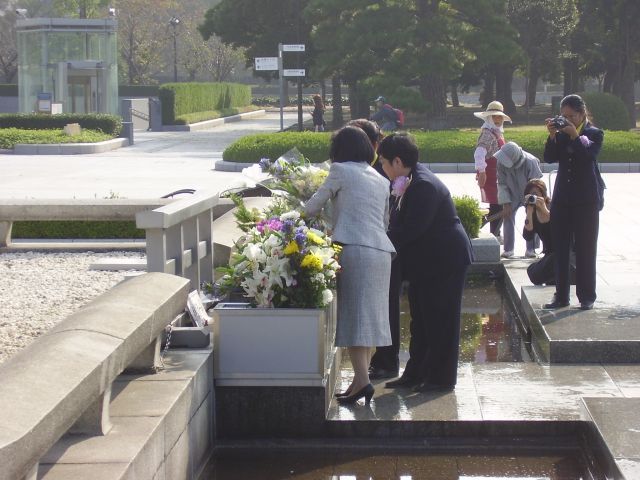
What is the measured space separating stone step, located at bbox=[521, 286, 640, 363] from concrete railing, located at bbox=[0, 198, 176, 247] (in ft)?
13.3

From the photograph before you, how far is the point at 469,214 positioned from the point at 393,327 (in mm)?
4801

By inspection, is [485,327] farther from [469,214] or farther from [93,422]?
[93,422]

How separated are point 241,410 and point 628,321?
317 cm

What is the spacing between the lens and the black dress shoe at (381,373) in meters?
6.82

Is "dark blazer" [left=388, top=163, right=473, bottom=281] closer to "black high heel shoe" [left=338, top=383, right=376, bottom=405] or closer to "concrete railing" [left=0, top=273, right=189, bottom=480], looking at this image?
"black high heel shoe" [left=338, top=383, right=376, bottom=405]

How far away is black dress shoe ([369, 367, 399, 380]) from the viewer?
22.4 ft

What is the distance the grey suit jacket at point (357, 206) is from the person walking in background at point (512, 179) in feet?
17.5

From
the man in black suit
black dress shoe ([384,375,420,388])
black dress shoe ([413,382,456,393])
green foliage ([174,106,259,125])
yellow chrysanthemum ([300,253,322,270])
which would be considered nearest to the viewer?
yellow chrysanthemum ([300,253,322,270])

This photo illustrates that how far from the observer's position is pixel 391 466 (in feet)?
18.4

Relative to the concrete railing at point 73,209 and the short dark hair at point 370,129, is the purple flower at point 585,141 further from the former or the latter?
the concrete railing at point 73,209

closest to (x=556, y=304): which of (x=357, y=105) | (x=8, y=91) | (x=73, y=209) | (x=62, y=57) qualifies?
(x=73, y=209)

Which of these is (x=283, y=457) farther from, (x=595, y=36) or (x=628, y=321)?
(x=595, y=36)

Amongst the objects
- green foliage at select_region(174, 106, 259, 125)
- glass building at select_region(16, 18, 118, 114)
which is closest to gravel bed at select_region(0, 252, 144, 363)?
glass building at select_region(16, 18, 118, 114)

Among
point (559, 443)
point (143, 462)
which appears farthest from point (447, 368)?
point (143, 462)
